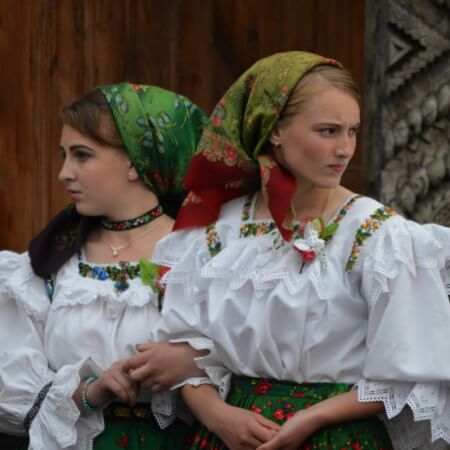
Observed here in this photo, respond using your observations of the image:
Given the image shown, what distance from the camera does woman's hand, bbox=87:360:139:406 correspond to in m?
3.64

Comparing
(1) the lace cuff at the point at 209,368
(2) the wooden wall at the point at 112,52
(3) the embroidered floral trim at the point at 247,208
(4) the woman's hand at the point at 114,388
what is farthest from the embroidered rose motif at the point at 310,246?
(2) the wooden wall at the point at 112,52

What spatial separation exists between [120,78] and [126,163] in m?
1.11

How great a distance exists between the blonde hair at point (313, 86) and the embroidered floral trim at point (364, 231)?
31 cm

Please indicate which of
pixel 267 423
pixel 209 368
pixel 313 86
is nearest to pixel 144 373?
pixel 209 368

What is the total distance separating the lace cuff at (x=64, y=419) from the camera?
3.70 meters

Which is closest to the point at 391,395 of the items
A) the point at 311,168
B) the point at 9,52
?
the point at 311,168

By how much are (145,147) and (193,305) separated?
1.76ft

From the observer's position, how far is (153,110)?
13.0 ft

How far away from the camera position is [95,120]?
388 cm

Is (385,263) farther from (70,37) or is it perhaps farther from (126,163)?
(70,37)

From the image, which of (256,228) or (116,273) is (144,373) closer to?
→ (116,273)

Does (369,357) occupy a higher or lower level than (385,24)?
lower

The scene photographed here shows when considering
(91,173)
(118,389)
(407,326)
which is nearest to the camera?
(407,326)

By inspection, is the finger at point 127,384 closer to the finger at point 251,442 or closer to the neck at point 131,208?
the finger at point 251,442
